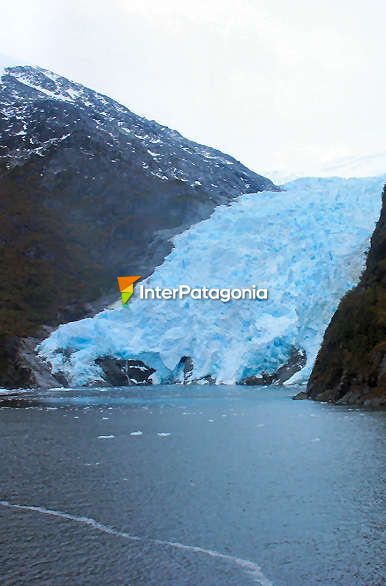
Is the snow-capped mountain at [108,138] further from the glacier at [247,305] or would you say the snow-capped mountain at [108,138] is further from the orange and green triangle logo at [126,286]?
the glacier at [247,305]

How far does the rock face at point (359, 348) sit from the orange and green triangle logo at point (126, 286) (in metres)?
32.3

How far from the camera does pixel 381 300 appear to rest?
3841 centimetres

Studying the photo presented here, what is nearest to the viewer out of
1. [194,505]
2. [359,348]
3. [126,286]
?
[194,505]

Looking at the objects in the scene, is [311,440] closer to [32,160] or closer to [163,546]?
[163,546]

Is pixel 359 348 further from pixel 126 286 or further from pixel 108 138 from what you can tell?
pixel 108 138

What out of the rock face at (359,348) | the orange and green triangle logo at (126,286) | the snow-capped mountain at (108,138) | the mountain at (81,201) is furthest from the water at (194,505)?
the snow-capped mountain at (108,138)

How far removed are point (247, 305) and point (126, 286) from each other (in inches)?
692

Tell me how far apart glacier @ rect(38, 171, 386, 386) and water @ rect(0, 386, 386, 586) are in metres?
34.9

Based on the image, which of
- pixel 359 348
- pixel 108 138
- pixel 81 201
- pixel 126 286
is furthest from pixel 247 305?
pixel 108 138

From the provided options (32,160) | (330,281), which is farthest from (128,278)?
(32,160)

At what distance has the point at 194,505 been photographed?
13.6 m

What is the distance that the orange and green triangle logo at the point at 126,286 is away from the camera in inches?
2891

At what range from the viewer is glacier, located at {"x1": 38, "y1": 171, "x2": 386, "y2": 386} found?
201 ft

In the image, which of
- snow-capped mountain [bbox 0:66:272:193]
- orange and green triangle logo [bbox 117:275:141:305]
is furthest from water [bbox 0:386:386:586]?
snow-capped mountain [bbox 0:66:272:193]
